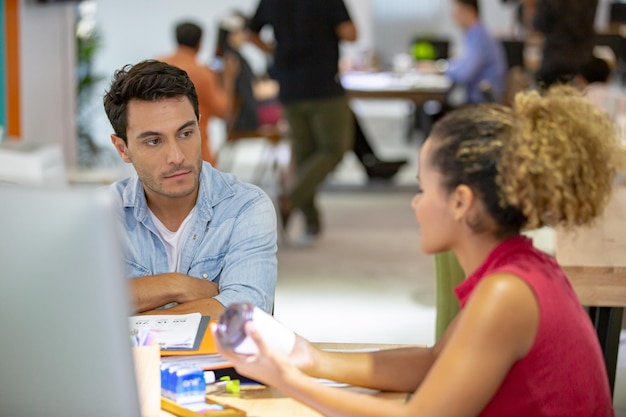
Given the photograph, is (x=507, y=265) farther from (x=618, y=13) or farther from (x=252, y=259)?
(x=618, y=13)

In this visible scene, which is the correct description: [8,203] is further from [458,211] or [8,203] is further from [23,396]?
[458,211]

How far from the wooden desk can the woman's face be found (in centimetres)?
616

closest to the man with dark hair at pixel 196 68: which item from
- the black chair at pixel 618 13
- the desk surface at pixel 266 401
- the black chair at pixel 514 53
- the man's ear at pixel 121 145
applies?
the man's ear at pixel 121 145

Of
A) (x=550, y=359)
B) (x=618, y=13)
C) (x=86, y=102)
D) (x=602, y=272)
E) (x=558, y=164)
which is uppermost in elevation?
(x=618, y=13)

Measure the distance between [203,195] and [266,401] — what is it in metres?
0.84

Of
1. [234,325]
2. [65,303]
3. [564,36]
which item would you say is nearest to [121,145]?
[234,325]

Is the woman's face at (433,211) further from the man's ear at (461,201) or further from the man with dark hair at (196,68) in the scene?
the man with dark hair at (196,68)

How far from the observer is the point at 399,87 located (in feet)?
26.3

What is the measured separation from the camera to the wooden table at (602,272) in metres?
2.48

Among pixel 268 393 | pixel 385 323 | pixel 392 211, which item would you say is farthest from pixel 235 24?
pixel 268 393

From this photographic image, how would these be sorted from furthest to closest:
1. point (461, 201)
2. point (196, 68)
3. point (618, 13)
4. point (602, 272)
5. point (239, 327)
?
point (618, 13) < point (196, 68) < point (602, 272) < point (461, 201) < point (239, 327)

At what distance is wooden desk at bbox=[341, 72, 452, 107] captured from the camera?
787cm

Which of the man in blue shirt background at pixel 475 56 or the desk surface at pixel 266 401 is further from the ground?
the man in blue shirt background at pixel 475 56

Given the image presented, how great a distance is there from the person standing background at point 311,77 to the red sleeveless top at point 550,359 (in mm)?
4464
